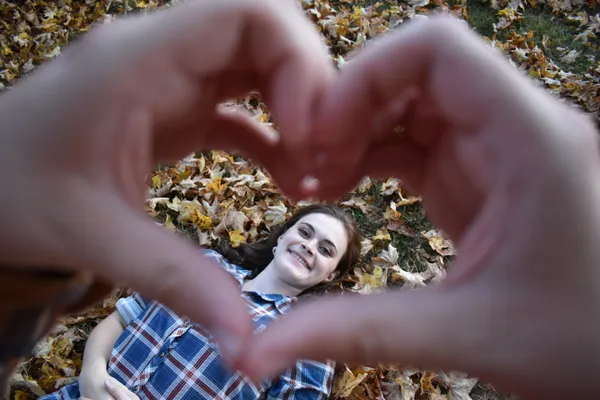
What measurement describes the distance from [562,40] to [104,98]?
14.4ft

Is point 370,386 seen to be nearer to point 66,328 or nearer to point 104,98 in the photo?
point 66,328

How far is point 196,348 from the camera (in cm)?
197

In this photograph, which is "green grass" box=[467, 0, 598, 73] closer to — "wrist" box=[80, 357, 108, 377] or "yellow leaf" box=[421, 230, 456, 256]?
"yellow leaf" box=[421, 230, 456, 256]

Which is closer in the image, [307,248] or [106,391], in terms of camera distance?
[106,391]

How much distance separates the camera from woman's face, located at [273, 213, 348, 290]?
2260 mm

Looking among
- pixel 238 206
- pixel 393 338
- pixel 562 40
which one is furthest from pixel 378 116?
pixel 562 40

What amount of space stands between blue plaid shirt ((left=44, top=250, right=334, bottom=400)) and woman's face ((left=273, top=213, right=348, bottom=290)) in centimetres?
27

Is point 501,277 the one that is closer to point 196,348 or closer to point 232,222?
point 196,348

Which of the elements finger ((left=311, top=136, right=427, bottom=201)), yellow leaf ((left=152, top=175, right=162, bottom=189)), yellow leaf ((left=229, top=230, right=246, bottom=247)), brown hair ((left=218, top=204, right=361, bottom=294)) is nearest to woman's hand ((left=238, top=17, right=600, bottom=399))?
finger ((left=311, top=136, right=427, bottom=201))

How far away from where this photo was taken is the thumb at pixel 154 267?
0.51 meters

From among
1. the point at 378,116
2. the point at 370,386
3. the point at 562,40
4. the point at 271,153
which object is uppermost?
the point at 378,116

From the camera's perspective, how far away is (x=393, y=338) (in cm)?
50

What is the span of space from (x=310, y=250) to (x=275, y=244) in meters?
0.32

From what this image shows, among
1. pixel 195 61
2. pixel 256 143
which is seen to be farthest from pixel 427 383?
pixel 195 61
